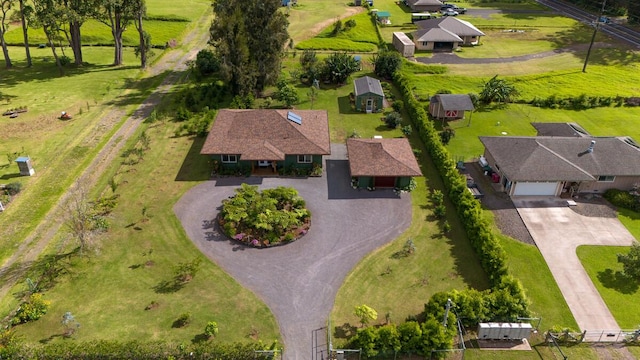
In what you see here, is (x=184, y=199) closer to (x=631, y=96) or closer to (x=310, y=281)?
(x=310, y=281)

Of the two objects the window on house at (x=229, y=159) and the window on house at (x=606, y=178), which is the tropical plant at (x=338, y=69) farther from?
the window on house at (x=606, y=178)

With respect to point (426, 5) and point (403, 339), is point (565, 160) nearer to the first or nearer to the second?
point (403, 339)

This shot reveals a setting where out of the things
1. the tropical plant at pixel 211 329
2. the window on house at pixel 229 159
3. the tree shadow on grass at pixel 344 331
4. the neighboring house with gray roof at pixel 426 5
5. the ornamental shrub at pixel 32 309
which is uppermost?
the neighboring house with gray roof at pixel 426 5

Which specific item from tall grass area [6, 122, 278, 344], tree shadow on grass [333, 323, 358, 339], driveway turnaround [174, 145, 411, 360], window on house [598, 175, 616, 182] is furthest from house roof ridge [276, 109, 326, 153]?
window on house [598, 175, 616, 182]

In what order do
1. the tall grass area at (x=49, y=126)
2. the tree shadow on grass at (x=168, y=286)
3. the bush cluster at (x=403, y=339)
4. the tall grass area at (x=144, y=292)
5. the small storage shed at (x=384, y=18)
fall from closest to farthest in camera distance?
the bush cluster at (x=403, y=339) < the tall grass area at (x=144, y=292) < the tree shadow on grass at (x=168, y=286) < the tall grass area at (x=49, y=126) < the small storage shed at (x=384, y=18)

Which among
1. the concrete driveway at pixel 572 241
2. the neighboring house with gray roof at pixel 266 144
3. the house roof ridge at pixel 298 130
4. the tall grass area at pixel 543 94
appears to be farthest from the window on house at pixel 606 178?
the house roof ridge at pixel 298 130

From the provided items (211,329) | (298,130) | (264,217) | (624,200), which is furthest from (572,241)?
(211,329)

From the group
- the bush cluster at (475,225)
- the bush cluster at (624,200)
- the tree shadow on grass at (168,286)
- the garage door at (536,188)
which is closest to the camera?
the bush cluster at (475,225)
